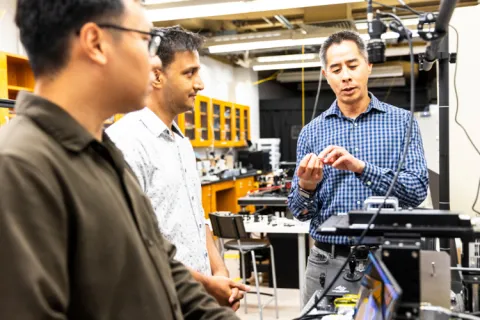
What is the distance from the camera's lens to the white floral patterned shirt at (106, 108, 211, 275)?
157 centimetres

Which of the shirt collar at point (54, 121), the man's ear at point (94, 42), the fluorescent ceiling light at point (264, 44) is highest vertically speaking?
the fluorescent ceiling light at point (264, 44)

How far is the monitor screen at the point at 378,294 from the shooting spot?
79 centimetres

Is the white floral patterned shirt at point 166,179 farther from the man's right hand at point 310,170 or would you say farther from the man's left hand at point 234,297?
the man's right hand at point 310,170

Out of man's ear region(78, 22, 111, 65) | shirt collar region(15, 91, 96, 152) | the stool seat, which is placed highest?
man's ear region(78, 22, 111, 65)

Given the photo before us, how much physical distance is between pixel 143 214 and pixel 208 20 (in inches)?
262

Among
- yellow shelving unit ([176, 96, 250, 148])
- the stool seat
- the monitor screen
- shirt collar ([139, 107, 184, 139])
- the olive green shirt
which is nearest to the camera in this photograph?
the olive green shirt

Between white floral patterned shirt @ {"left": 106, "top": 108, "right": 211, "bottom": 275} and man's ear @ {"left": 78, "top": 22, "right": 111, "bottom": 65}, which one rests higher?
man's ear @ {"left": 78, "top": 22, "right": 111, "bottom": 65}

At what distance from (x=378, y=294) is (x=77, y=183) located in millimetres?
602

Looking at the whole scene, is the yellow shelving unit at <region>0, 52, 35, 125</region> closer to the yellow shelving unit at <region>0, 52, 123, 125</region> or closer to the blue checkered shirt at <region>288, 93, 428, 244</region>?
the yellow shelving unit at <region>0, 52, 123, 125</region>

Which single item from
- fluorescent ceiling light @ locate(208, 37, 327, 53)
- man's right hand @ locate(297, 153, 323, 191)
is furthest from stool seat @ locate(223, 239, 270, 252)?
fluorescent ceiling light @ locate(208, 37, 327, 53)

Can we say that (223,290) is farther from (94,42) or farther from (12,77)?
(12,77)

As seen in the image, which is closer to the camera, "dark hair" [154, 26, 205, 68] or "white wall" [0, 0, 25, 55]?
"dark hair" [154, 26, 205, 68]

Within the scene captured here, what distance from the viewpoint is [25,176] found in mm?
709

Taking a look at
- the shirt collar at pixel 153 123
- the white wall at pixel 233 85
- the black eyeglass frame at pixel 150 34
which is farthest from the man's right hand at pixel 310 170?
the white wall at pixel 233 85
